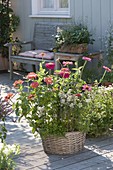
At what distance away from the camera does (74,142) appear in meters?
3.90

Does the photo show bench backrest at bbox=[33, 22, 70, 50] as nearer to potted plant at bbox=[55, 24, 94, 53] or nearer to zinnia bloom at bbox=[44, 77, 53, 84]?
potted plant at bbox=[55, 24, 94, 53]

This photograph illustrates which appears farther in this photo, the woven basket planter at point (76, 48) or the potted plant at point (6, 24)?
the potted plant at point (6, 24)

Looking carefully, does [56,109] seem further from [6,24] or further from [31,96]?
[6,24]

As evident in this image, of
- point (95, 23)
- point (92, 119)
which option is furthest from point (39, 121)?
point (95, 23)

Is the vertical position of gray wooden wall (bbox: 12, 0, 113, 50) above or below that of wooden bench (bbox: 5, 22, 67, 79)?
above

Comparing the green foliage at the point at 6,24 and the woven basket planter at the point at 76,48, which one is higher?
the green foliage at the point at 6,24

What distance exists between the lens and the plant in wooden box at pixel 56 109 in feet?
12.4

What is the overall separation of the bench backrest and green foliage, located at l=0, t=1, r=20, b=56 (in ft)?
2.07

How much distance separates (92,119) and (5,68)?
508 cm

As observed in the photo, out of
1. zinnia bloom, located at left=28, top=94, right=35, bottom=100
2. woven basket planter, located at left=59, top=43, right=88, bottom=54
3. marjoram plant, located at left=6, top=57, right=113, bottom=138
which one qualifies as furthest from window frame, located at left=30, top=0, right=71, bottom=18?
zinnia bloom, located at left=28, top=94, right=35, bottom=100

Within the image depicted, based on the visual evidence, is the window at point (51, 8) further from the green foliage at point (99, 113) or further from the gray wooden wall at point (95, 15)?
the green foliage at point (99, 113)

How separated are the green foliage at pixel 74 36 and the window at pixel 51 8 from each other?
2.74 feet

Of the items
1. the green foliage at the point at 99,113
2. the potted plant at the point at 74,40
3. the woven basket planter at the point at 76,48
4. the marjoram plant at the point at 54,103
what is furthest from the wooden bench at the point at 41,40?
the marjoram plant at the point at 54,103

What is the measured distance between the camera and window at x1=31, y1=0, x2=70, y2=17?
8094 millimetres
